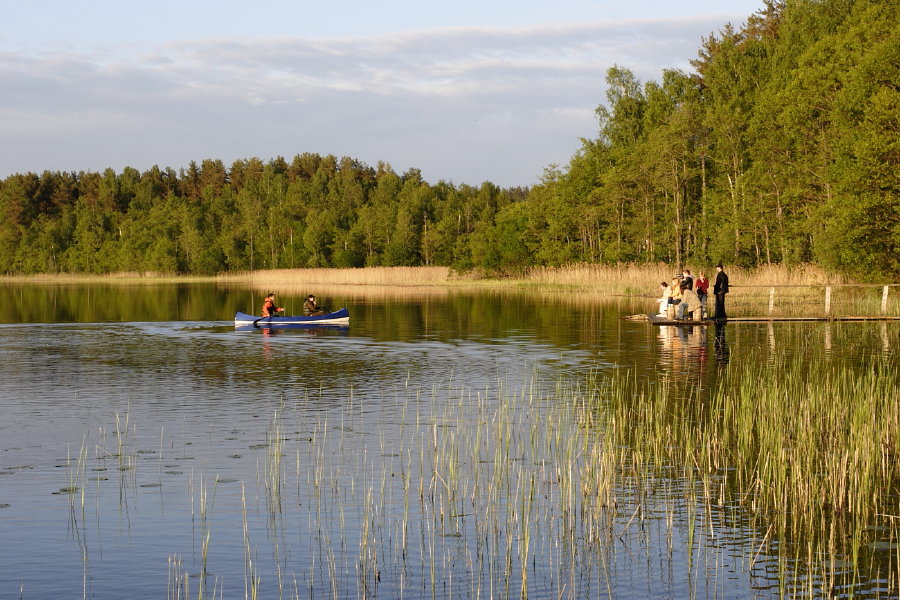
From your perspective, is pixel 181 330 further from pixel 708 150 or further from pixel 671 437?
pixel 708 150

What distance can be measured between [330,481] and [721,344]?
20.1 m

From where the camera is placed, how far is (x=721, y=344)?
3014 centimetres

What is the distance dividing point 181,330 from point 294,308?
710 inches

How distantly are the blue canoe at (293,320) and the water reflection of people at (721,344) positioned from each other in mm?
14314

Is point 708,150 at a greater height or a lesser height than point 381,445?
greater

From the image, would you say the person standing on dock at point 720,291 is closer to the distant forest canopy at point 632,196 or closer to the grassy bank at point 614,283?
the grassy bank at point 614,283

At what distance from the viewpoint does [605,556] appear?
9.71 metres

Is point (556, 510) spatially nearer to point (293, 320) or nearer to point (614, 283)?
point (293, 320)

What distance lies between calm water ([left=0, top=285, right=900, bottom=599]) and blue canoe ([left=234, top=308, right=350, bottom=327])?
10386mm

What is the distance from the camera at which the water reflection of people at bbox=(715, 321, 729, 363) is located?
86.5 feet

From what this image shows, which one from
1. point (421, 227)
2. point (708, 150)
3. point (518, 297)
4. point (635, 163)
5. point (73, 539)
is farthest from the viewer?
point (421, 227)

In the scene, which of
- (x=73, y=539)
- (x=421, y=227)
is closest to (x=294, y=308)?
(x=73, y=539)

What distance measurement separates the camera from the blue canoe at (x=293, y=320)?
3962 centimetres

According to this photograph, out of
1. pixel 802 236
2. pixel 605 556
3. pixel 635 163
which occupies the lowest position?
pixel 605 556
